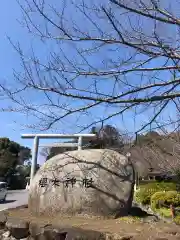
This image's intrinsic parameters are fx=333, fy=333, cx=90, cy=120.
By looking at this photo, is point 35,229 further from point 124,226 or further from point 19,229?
point 124,226

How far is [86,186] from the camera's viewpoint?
7215 millimetres

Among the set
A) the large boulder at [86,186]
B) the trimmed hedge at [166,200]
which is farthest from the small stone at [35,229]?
the trimmed hedge at [166,200]

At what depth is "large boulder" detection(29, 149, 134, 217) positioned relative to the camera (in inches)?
281

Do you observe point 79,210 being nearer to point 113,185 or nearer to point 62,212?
point 62,212

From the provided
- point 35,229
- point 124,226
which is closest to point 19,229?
point 35,229

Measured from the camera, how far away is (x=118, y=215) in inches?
280

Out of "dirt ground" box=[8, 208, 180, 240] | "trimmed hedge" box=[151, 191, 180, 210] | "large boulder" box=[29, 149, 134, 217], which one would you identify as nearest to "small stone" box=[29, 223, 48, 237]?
"dirt ground" box=[8, 208, 180, 240]

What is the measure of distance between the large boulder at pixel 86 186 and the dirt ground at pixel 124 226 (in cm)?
23

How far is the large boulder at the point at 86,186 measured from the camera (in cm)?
713

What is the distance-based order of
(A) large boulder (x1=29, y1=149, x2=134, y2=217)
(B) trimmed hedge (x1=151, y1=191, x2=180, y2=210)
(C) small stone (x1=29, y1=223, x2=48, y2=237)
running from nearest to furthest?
(C) small stone (x1=29, y1=223, x2=48, y2=237)
(A) large boulder (x1=29, y1=149, x2=134, y2=217)
(B) trimmed hedge (x1=151, y1=191, x2=180, y2=210)

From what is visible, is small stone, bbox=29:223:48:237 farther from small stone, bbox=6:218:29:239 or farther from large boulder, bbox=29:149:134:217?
large boulder, bbox=29:149:134:217

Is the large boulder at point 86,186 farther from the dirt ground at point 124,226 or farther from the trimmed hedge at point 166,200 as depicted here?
the trimmed hedge at point 166,200

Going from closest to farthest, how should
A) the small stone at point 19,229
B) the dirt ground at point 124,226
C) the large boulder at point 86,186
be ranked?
the dirt ground at point 124,226
the small stone at point 19,229
the large boulder at point 86,186

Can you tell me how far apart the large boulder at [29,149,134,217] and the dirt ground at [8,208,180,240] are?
9.1 inches
